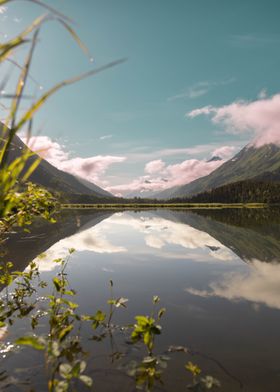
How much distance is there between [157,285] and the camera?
13.8 metres

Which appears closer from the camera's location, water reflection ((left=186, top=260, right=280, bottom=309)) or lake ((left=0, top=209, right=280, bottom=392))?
lake ((left=0, top=209, right=280, bottom=392))

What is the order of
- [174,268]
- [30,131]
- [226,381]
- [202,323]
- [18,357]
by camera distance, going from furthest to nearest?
[174,268]
[202,323]
[18,357]
[226,381]
[30,131]

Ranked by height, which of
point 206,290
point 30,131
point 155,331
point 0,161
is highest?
point 30,131

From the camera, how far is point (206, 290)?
1303cm

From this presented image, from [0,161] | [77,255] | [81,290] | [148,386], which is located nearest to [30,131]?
[0,161]

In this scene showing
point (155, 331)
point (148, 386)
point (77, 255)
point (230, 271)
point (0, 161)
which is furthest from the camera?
point (77, 255)

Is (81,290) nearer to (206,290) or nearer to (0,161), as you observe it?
(206,290)

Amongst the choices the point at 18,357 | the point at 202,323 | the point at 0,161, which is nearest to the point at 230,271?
the point at 202,323

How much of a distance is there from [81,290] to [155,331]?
8498 mm

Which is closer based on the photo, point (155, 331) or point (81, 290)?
point (155, 331)

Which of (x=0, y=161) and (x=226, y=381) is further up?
(x=0, y=161)

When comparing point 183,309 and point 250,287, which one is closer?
point 183,309

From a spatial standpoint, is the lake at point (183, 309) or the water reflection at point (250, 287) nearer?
the lake at point (183, 309)

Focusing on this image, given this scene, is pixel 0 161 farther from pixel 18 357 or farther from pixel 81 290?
pixel 81 290
